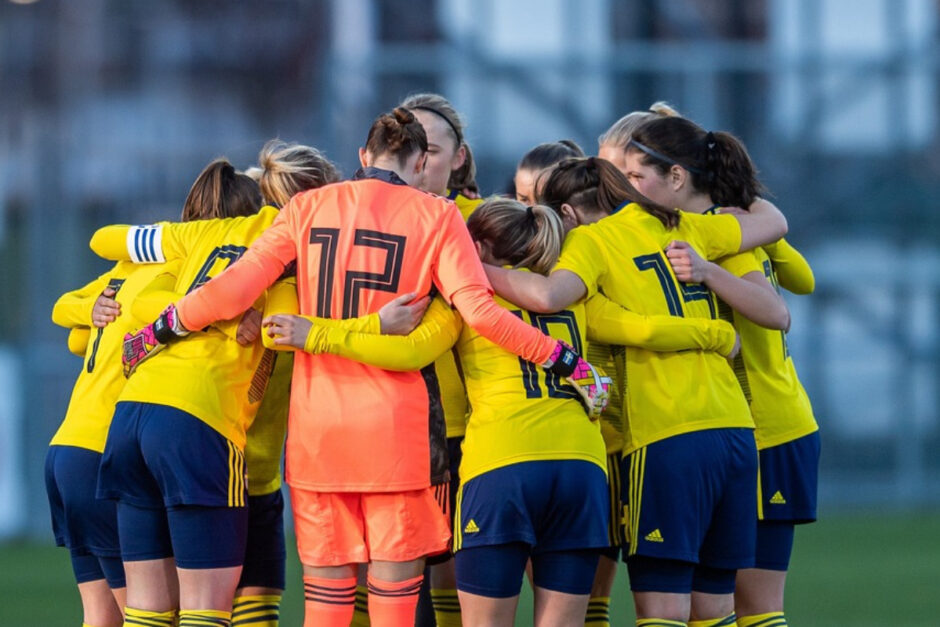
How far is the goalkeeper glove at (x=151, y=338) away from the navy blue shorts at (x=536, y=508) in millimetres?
981

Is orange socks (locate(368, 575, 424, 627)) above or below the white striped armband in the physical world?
below

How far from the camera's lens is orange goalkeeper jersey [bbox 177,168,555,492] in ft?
13.0

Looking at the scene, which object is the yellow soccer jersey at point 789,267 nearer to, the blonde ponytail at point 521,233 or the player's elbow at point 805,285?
the player's elbow at point 805,285

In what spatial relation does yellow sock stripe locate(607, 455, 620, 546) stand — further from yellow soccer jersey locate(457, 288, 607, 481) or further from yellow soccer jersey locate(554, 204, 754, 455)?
yellow soccer jersey locate(457, 288, 607, 481)

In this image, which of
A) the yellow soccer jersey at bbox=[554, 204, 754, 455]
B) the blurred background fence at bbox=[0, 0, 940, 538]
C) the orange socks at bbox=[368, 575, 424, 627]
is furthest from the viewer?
the blurred background fence at bbox=[0, 0, 940, 538]

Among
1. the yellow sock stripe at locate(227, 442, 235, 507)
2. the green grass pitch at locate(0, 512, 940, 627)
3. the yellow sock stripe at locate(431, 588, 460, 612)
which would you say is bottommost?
the green grass pitch at locate(0, 512, 940, 627)

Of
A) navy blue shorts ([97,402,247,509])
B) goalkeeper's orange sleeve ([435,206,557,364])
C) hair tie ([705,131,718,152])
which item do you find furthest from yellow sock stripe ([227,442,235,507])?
hair tie ([705,131,718,152])

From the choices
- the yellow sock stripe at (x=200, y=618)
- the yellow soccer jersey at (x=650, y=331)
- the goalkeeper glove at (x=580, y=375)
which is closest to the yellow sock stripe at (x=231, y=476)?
the yellow sock stripe at (x=200, y=618)

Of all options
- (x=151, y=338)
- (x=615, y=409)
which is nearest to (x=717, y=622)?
(x=615, y=409)

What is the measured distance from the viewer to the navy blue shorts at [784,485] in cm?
461

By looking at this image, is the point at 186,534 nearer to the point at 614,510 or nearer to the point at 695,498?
the point at 614,510

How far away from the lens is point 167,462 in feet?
13.4

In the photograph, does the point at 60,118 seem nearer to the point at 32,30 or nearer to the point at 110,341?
the point at 32,30

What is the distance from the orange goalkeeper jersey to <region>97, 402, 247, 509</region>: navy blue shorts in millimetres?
225
